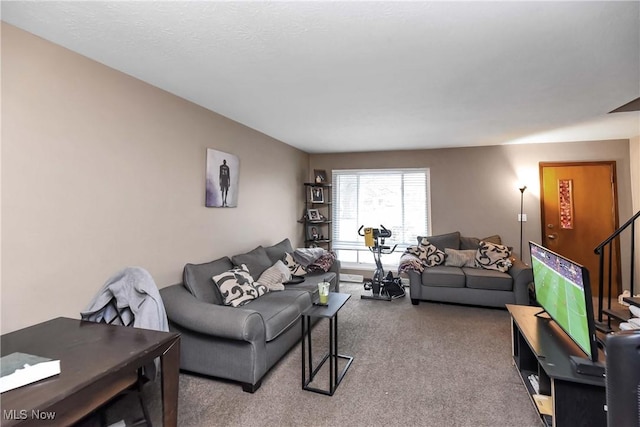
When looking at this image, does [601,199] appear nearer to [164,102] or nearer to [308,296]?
[308,296]

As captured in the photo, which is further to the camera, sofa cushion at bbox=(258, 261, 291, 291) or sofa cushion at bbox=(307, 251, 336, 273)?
sofa cushion at bbox=(307, 251, 336, 273)

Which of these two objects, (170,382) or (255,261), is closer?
(170,382)

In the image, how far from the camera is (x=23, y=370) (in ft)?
3.50

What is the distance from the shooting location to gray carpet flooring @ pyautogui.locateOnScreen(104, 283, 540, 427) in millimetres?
1877

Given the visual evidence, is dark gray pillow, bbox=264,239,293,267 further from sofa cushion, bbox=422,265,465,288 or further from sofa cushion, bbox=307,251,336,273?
sofa cushion, bbox=422,265,465,288

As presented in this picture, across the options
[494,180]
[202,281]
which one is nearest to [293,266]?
[202,281]

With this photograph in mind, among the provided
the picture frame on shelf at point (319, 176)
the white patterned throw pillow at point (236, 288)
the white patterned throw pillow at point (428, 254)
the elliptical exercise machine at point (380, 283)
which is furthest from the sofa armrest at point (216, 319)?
the picture frame on shelf at point (319, 176)

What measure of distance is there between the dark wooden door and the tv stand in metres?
3.12

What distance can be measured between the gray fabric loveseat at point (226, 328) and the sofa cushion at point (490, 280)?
240cm

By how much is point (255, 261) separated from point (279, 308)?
0.97 meters

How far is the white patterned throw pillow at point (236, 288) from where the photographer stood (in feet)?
8.86

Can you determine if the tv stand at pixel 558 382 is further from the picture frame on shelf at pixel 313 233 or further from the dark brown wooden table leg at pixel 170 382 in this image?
the picture frame on shelf at pixel 313 233

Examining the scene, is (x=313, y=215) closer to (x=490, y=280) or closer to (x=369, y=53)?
(x=490, y=280)

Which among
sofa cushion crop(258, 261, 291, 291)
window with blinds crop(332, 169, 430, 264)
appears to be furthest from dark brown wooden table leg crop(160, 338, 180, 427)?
window with blinds crop(332, 169, 430, 264)
